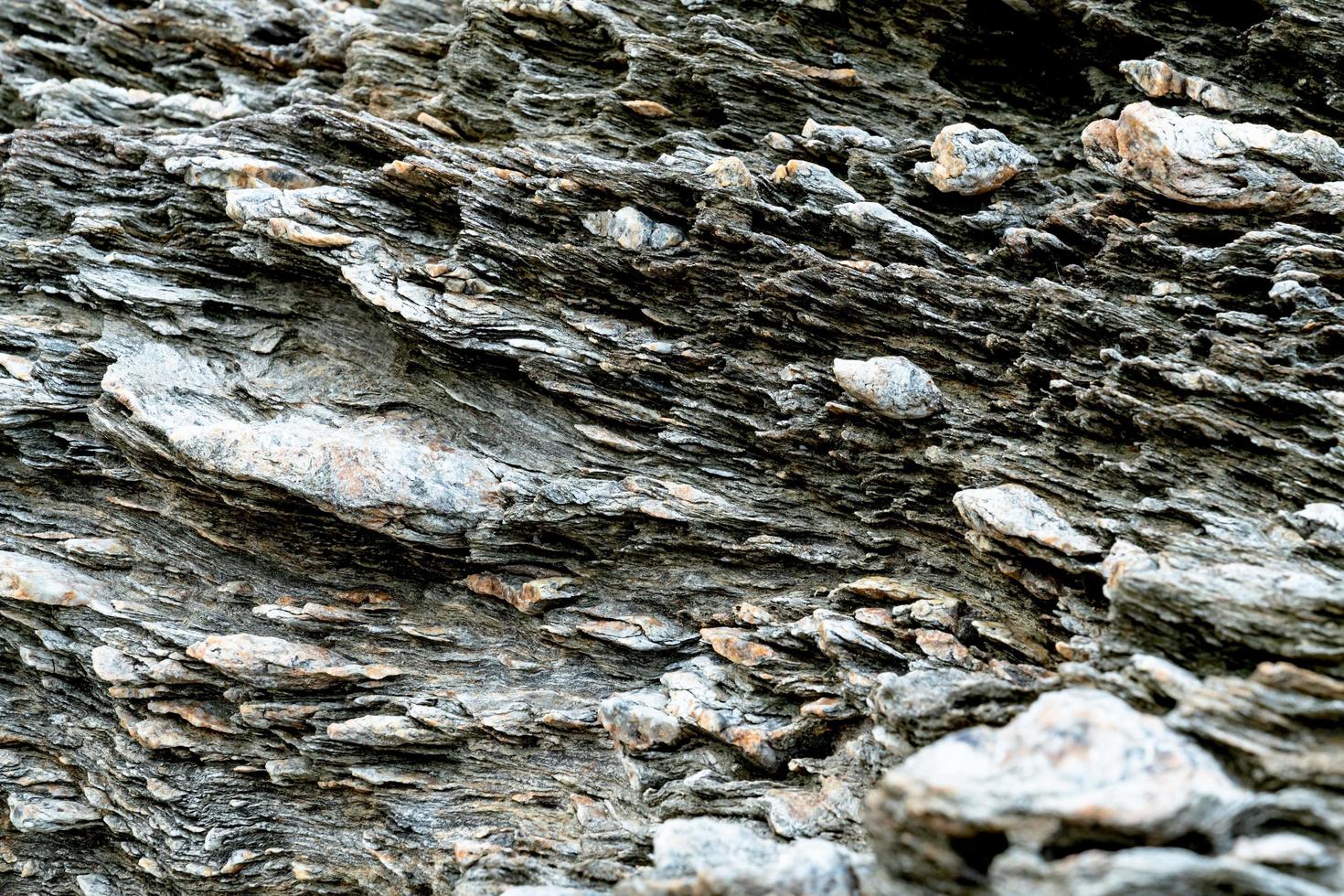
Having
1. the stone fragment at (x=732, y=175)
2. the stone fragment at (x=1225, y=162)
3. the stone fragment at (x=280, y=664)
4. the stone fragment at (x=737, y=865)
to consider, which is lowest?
the stone fragment at (x=280, y=664)

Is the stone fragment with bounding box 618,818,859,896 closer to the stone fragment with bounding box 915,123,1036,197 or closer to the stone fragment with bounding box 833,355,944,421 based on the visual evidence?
the stone fragment with bounding box 833,355,944,421

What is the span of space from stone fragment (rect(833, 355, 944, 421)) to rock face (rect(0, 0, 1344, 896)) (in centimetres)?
8

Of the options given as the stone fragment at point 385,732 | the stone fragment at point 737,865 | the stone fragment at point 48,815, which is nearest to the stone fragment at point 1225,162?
the stone fragment at point 737,865

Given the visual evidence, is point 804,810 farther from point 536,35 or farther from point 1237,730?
point 536,35

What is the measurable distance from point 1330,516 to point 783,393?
9204 millimetres

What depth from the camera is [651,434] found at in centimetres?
1859

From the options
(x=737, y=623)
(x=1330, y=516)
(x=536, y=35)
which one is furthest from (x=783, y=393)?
(x=536, y=35)

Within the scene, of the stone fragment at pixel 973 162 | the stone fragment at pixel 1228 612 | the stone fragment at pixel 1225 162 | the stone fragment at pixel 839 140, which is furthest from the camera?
the stone fragment at pixel 839 140

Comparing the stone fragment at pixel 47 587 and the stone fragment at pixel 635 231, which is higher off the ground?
the stone fragment at pixel 635 231

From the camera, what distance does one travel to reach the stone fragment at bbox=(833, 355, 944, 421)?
1616 cm

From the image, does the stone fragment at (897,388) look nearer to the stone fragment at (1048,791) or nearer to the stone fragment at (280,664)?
the stone fragment at (1048,791)

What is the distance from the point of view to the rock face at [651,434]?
1375 centimetres

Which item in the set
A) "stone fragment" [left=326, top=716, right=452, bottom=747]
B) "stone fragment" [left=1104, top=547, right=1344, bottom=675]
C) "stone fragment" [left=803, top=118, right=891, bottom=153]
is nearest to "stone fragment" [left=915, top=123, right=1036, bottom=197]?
"stone fragment" [left=803, top=118, right=891, bottom=153]

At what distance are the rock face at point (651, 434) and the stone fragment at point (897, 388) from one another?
8 cm
